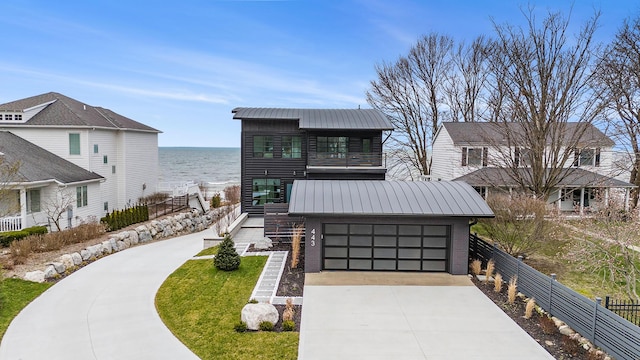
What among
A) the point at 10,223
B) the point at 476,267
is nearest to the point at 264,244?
the point at 476,267

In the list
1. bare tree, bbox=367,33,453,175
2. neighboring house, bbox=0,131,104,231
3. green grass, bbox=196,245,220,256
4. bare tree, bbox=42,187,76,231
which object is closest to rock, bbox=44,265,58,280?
neighboring house, bbox=0,131,104,231

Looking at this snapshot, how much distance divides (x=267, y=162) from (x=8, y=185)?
12505mm

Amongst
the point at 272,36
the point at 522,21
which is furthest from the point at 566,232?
the point at 272,36

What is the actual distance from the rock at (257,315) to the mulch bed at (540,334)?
626cm

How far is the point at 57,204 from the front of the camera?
1992 cm

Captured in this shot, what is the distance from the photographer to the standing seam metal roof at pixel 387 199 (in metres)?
13.5

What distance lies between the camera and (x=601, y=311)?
8.48m

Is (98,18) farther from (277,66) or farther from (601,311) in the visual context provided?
(601,311)

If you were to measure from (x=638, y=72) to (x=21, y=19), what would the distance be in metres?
34.8

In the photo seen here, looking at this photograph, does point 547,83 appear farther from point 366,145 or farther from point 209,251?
point 209,251

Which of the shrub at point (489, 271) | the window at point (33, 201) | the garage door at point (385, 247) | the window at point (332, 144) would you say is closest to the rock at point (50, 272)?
→ the window at point (33, 201)

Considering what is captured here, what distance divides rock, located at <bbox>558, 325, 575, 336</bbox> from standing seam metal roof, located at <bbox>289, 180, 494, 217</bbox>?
14.2 feet

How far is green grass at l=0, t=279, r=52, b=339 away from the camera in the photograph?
10.2 m

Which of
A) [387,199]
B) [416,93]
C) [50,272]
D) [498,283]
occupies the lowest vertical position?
[50,272]
